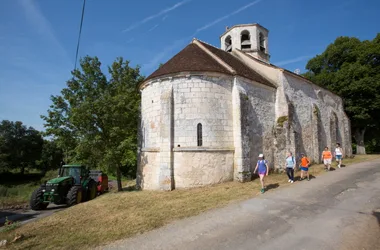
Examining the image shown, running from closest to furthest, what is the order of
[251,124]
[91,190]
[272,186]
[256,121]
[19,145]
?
[272,186]
[251,124]
[91,190]
[256,121]
[19,145]

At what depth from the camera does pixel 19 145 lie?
38906mm

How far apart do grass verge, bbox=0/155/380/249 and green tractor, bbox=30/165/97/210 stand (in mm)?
2422

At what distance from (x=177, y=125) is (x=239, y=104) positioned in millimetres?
3646

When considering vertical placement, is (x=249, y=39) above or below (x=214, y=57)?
above

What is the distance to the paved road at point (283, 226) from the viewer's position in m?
5.14

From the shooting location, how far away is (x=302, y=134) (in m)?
17.1

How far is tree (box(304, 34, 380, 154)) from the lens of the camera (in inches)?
870

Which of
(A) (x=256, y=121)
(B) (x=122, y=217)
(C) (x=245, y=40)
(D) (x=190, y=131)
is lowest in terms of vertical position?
(B) (x=122, y=217)

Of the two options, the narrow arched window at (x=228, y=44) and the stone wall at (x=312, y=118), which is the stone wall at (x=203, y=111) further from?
the narrow arched window at (x=228, y=44)

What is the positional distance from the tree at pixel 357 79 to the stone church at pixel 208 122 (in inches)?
448

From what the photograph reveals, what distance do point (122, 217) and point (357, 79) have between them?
2595 centimetres

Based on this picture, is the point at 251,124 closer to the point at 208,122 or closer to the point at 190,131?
the point at 208,122

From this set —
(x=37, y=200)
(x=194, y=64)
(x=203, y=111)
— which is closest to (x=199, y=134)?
(x=203, y=111)

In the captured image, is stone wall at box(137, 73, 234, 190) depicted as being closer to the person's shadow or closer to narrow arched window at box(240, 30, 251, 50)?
the person's shadow
